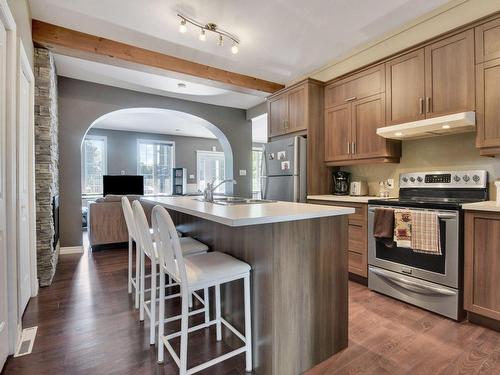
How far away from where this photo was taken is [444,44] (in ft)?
7.88

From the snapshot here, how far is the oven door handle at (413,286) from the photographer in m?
2.13

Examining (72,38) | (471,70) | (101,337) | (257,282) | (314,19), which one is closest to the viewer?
(257,282)

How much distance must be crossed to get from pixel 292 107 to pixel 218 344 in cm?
307

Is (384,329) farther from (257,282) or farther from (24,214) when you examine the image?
(24,214)

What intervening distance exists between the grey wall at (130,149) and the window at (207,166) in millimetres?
185

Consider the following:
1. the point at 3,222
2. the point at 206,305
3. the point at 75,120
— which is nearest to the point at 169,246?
the point at 206,305

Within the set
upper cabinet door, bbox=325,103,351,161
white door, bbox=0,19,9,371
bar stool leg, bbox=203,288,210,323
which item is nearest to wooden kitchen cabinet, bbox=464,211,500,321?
upper cabinet door, bbox=325,103,351,161

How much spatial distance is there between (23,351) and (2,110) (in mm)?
1493

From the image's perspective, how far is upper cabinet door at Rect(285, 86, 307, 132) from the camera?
11.7ft

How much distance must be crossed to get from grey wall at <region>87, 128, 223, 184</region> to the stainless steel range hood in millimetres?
7081

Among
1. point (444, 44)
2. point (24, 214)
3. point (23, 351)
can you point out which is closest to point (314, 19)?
point (444, 44)

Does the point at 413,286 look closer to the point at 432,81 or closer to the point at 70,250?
the point at 432,81

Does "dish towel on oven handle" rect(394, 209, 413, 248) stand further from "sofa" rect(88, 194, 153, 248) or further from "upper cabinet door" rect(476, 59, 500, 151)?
"sofa" rect(88, 194, 153, 248)

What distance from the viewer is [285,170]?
12.1ft
